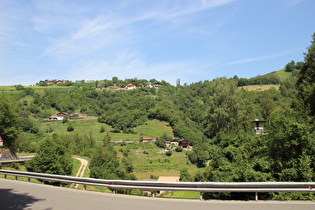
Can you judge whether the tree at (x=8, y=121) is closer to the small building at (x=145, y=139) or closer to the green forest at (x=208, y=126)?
the green forest at (x=208, y=126)

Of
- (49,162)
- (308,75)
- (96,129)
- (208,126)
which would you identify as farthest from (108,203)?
(96,129)

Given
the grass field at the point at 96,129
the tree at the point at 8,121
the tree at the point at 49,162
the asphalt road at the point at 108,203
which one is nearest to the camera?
the asphalt road at the point at 108,203

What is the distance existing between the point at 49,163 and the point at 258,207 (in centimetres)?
3053

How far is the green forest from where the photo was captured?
11836mm

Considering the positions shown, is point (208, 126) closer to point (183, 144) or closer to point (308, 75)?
point (308, 75)

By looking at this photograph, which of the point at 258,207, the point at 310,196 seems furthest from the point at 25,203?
the point at 310,196

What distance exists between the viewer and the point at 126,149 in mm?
90125

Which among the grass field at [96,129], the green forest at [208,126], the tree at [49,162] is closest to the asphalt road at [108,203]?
the green forest at [208,126]

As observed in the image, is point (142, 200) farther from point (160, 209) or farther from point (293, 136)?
→ point (293, 136)

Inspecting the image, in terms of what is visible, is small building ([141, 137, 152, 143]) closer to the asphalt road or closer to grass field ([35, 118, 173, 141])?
grass field ([35, 118, 173, 141])

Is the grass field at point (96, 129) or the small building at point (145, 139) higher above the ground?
the grass field at point (96, 129)

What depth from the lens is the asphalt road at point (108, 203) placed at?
7188 millimetres

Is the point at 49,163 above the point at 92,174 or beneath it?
above

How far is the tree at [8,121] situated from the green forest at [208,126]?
0.13 m
